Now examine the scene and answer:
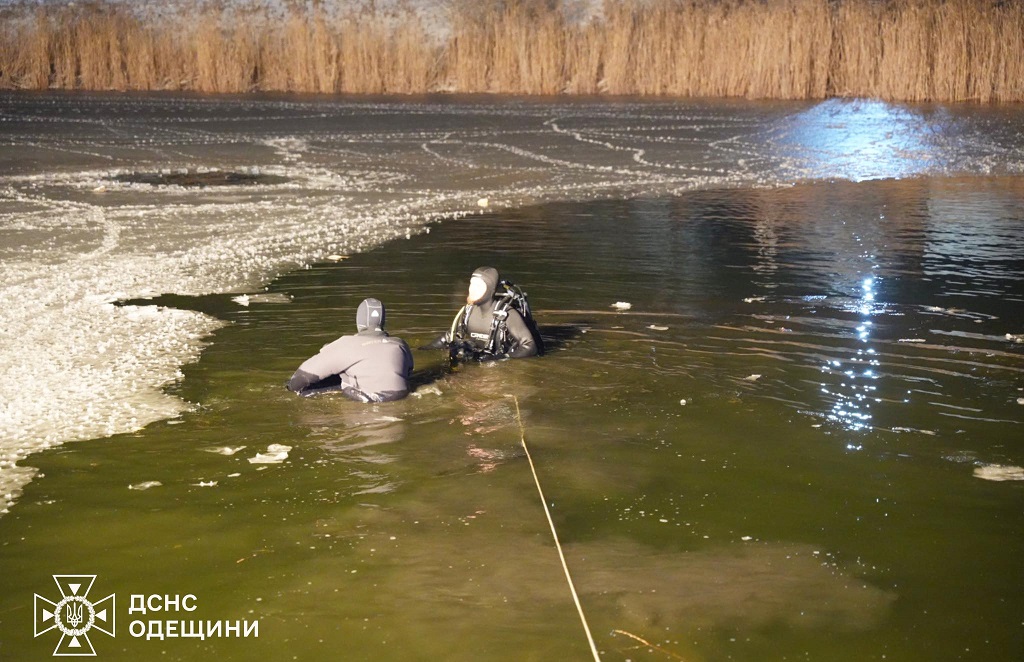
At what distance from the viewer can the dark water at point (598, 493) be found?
4648mm

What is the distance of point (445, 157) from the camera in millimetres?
20078

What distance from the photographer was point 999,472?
244 inches

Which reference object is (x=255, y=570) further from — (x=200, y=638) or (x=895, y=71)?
(x=895, y=71)

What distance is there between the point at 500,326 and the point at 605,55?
23.0 meters

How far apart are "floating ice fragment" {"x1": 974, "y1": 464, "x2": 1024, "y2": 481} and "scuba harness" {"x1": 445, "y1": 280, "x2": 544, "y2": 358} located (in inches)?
127

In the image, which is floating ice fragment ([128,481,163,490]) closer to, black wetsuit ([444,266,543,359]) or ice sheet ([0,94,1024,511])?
ice sheet ([0,94,1024,511])

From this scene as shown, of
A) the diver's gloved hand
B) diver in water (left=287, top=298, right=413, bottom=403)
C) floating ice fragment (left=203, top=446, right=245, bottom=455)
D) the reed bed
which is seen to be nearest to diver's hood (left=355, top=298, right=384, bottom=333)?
diver in water (left=287, top=298, right=413, bottom=403)

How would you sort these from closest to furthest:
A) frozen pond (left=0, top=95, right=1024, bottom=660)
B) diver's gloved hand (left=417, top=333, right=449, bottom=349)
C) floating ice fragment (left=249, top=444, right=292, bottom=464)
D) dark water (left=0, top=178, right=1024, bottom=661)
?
dark water (left=0, top=178, right=1024, bottom=661) < frozen pond (left=0, top=95, right=1024, bottom=660) < floating ice fragment (left=249, top=444, right=292, bottom=464) < diver's gloved hand (left=417, top=333, right=449, bottom=349)

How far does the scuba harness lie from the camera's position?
27.3 feet

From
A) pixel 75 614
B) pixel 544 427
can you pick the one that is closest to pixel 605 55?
pixel 544 427

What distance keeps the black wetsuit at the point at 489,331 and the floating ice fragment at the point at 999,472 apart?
3185mm

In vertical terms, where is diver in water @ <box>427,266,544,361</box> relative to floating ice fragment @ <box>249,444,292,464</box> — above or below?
above

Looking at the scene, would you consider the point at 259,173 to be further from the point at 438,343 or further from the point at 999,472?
the point at 999,472
